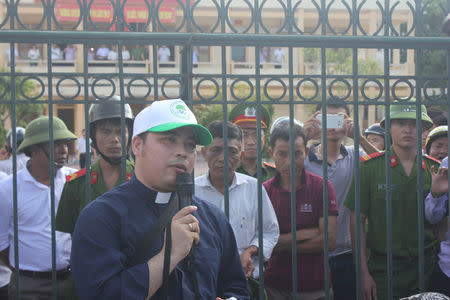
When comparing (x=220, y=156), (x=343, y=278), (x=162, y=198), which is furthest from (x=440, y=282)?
(x=162, y=198)

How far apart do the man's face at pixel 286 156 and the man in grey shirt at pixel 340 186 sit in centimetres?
23

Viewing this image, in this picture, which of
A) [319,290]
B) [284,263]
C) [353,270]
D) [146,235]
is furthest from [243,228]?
[146,235]

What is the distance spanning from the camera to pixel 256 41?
3.34 m

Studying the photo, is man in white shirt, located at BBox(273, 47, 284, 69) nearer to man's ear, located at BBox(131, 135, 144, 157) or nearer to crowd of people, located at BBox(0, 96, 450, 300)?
crowd of people, located at BBox(0, 96, 450, 300)

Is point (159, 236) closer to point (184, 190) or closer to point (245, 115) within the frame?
point (184, 190)

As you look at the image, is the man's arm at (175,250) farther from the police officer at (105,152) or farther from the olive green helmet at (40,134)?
the olive green helmet at (40,134)

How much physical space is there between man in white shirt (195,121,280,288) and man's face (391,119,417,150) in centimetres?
127

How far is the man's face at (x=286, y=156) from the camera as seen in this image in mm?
4102

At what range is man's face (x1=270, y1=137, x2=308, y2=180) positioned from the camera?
4.10 m

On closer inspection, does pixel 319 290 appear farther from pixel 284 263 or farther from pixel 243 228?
pixel 243 228

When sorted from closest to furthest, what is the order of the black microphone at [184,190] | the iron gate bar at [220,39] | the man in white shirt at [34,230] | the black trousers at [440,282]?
the black microphone at [184,190], the iron gate bar at [220,39], the black trousers at [440,282], the man in white shirt at [34,230]

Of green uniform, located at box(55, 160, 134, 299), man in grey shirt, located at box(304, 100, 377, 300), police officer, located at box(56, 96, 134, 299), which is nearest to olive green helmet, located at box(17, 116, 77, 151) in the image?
police officer, located at box(56, 96, 134, 299)

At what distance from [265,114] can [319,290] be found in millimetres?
1624

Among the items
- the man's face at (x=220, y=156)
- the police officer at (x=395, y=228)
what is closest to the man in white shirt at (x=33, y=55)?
the man's face at (x=220, y=156)
